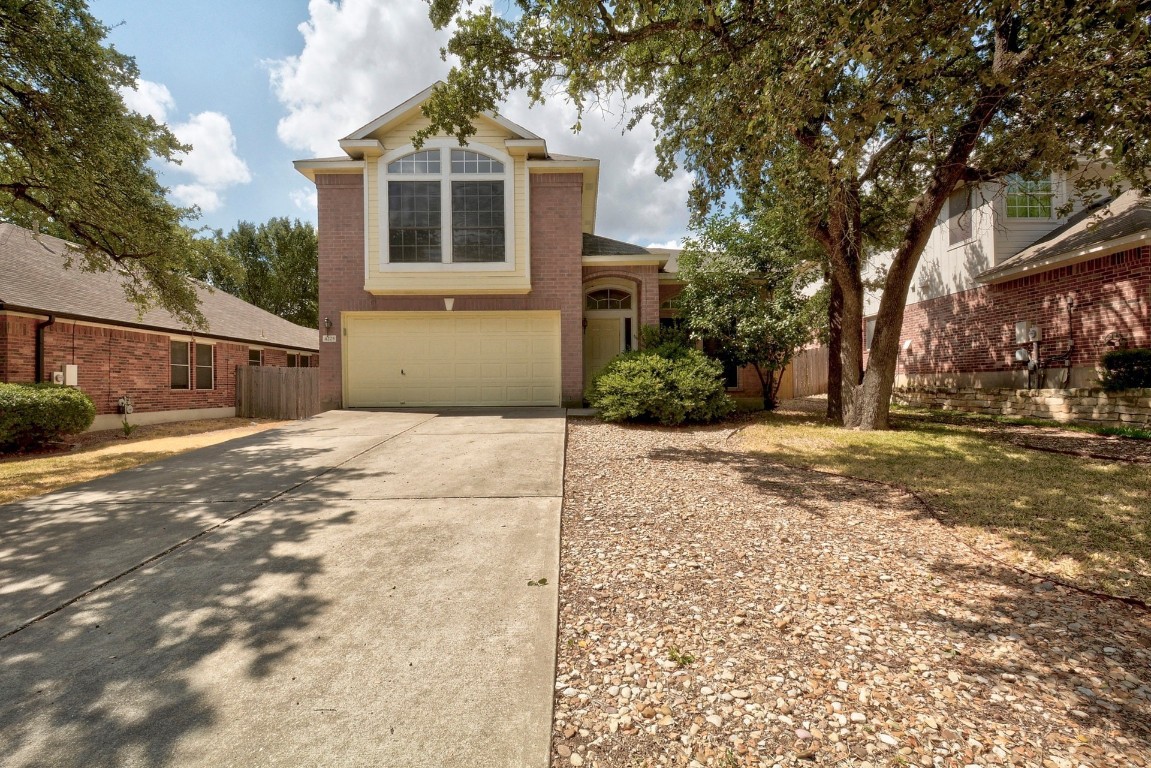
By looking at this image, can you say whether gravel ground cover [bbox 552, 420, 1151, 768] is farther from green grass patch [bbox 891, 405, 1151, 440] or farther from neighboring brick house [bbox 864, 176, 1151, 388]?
neighboring brick house [bbox 864, 176, 1151, 388]

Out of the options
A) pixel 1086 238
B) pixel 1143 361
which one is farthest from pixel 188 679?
pixel 1086 238

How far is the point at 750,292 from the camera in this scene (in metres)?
11.3

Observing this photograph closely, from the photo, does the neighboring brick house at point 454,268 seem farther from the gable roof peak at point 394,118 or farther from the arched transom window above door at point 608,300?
the arched transom window above door at point 608,300

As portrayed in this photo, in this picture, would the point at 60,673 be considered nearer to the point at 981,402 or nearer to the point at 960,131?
the point at 960,131

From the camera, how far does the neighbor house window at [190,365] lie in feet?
48.2

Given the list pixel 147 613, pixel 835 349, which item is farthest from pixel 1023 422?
pixel 147 613

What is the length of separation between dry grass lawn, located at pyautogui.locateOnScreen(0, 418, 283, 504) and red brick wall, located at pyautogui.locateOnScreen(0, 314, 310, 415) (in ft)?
3.46

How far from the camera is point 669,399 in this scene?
354 inches

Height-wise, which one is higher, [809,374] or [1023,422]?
[809,374]

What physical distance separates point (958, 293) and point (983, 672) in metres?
14.7

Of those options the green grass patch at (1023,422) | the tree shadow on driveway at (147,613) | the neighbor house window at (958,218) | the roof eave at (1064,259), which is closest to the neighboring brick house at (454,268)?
the green grass patch at (1023,422)

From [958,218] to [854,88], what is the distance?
9258mm

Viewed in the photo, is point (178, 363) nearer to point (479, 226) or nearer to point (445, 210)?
point (445, 210)

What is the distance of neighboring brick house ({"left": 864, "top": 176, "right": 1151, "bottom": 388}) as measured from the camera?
947 centimetres
